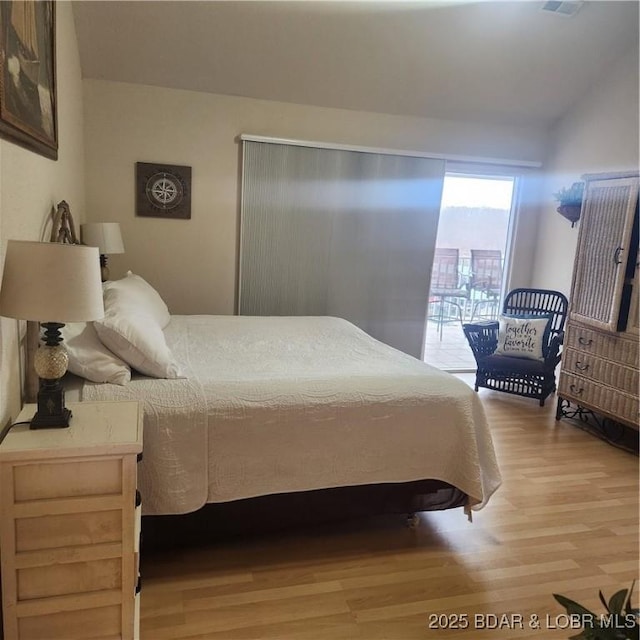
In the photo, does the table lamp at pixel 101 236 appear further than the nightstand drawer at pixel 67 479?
Yes

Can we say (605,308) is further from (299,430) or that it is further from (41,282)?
(41,282)

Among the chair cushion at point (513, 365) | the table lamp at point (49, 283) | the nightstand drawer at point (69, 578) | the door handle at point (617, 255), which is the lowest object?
the nightstand drawer at point (69, 578)

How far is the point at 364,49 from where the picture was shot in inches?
147

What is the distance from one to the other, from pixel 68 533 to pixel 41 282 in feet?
2.23

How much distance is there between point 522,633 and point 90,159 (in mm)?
3895

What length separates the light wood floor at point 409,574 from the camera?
180 cm

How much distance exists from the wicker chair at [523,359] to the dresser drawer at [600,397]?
290mm

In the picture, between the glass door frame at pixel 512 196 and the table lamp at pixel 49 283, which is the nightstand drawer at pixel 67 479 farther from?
the glass door frame at pixel 512 196

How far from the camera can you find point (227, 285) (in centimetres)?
433

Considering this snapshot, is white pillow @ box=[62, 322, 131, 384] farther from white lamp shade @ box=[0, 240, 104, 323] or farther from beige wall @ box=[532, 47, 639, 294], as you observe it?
beige wall @ box=[532, 47, 639, 294]

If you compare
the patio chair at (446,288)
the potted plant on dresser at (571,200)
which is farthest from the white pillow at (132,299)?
the potted plant on dresser at (571,200)

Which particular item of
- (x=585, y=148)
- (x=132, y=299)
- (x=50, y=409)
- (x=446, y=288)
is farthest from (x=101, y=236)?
(x=585, y=148)

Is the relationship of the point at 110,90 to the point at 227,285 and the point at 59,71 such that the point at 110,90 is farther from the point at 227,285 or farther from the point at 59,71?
the point at 227,285

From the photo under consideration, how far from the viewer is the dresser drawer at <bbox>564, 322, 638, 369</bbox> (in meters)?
3.30
